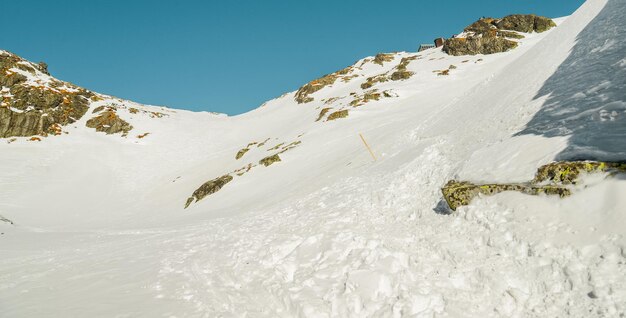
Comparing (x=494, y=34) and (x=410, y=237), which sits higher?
(x=494, y=34)

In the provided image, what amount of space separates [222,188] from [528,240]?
24453 millimetres

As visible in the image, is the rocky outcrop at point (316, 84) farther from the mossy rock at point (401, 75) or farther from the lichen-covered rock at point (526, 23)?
the lichen-covered rock at point (526, 23)

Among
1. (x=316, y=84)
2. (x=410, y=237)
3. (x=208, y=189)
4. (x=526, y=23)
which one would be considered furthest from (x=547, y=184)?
(x=526, y=23)

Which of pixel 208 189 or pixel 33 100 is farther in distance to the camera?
pixel 33 100

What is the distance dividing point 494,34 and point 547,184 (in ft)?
213

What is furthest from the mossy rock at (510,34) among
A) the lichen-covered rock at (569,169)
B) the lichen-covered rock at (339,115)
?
the lichen-covered rock at (569,169)

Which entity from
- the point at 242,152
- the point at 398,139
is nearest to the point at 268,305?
the point at 398,139

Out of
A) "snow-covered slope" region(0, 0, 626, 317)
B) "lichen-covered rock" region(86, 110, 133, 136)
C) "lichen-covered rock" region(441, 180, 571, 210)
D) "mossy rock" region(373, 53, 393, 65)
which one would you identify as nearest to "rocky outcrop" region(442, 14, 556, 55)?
"mossy rock" region(373, 53, 393, 65)

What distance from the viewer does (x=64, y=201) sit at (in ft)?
119

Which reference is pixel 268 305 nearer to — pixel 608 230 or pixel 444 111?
pixel 608 230

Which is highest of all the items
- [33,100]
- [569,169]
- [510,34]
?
[33,100]

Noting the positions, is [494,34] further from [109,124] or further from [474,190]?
[109,124]

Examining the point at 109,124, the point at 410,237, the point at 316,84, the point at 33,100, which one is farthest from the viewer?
the point at 316,84

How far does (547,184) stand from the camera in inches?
331
